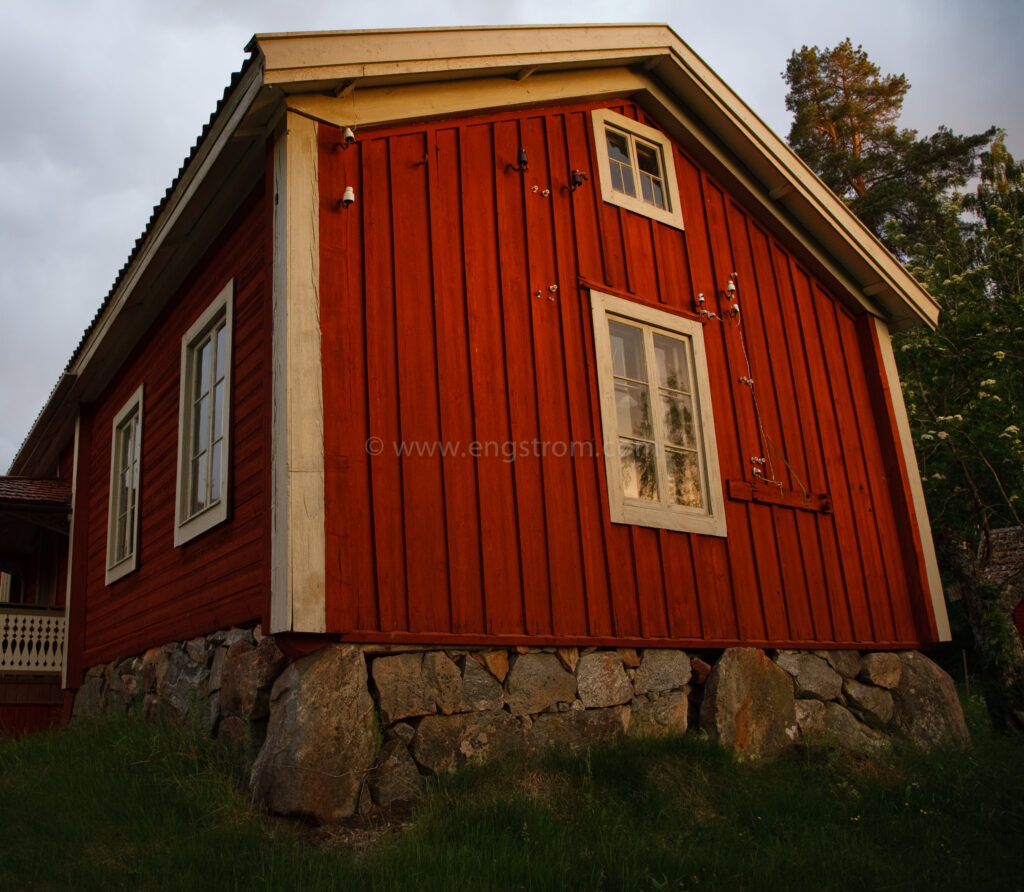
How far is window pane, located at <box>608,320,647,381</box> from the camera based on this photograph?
26.8 feet

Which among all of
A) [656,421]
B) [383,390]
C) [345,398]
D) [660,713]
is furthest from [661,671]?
[345,398]

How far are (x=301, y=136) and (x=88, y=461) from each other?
651 centimetres

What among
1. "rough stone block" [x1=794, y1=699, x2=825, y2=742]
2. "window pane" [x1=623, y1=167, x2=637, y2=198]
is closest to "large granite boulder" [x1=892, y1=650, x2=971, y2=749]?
"rough stone block" [x1=794, y1=699, x2=825, y2=742]

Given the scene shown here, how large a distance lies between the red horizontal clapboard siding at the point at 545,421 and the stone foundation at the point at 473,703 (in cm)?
21

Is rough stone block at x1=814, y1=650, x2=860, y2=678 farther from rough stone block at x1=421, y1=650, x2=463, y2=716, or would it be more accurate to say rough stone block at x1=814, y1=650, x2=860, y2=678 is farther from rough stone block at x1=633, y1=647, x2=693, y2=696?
rough stone block at x1=421, y1=650, x2=463, y2=716

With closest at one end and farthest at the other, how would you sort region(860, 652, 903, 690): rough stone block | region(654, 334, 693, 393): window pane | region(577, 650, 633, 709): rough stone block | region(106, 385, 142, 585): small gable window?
region(577, 650, 633, 709): rough stone block → region(654, 334, 693, 393): window pane → region(860, 652, 903, 690): rough stone block → region(106, 385, 142, 585): small gable window

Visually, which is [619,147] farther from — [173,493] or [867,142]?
[867,142]

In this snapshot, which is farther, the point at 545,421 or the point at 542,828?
the point at 545,421

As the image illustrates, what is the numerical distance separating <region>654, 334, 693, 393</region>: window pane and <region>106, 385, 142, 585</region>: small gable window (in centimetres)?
507

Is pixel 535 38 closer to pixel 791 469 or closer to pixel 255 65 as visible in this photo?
pixel 255 65

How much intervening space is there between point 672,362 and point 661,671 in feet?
8.75

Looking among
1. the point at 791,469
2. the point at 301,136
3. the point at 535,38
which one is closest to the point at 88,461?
the point at 301,136

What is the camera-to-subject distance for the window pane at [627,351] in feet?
26.8

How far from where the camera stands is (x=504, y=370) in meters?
7.32
